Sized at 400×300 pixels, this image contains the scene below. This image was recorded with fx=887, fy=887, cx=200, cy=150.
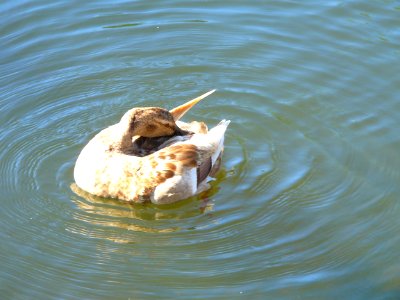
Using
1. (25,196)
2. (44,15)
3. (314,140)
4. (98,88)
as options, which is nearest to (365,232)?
(314,140)

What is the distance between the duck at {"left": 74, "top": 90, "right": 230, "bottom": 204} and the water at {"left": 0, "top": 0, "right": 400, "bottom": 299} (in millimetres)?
194

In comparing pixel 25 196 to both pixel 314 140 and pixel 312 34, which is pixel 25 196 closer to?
pixel 314 140

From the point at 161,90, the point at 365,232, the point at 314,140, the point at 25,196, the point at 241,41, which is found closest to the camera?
the point at 365,232

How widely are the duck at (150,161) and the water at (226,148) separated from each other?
0.64 feet

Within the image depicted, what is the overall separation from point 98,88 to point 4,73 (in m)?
1.27

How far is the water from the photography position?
7777 millimetres

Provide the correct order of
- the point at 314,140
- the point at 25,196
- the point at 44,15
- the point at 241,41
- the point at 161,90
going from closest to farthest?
the point at 25,196 → the point at 314,140 → the point at 161,90 → the point at 241,41 → the point at 44,15

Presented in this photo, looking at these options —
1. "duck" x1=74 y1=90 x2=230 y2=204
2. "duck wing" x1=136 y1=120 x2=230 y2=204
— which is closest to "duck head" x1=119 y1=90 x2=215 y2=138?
"duck" x1=74 y1=90 x2=230 y2=204

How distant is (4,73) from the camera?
36.6 feet

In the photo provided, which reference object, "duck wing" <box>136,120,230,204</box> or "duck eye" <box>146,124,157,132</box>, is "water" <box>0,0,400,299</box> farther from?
"duck eye" <box>146,124,157,132</box>

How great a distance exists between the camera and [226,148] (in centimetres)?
973

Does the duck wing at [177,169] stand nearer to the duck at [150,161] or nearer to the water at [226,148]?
the duck at [150,161]

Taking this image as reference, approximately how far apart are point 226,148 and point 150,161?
3.99 feet

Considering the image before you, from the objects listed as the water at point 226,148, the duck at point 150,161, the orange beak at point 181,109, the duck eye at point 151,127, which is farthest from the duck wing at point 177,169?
the orange beak at point 181,109
